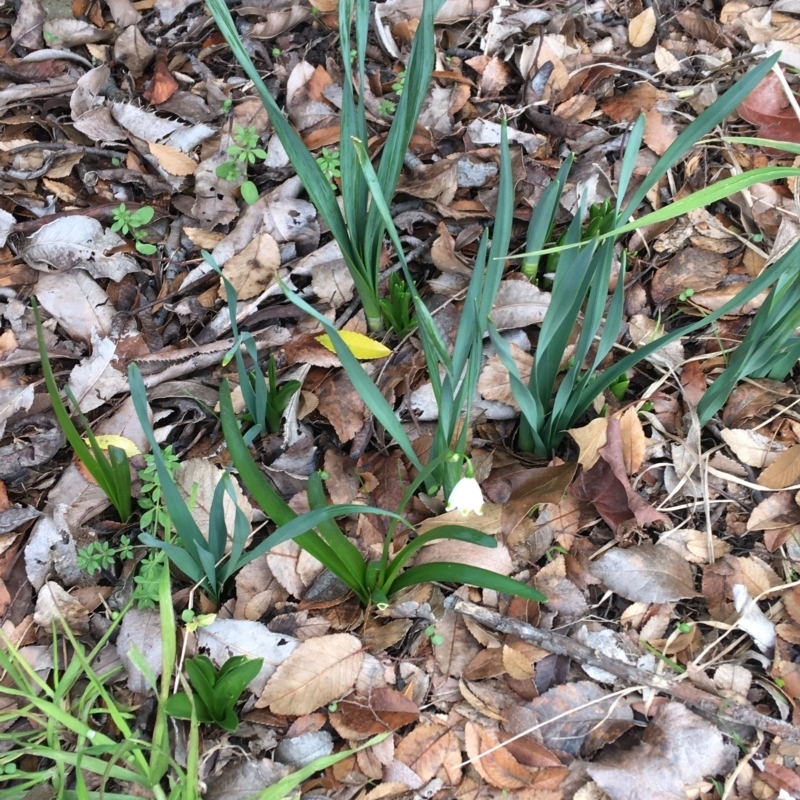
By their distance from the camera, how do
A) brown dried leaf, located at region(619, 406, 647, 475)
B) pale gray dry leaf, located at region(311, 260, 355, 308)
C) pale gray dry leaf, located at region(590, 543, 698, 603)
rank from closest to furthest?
pale gray dry leaf, located at region(590, 543, 698, 603) < brown dried leaf, located at region(619, 406, 647, 475) < pale gray dry leaf, located at region(311, 260, 355, 308)

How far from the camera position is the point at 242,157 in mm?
1680

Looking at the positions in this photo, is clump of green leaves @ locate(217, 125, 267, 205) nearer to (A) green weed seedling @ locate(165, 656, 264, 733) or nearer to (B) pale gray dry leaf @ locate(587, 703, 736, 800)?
(A) green weed seedling @ locate(165, 656, 264, 733)

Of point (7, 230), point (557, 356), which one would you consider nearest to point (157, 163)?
point (7, 230)

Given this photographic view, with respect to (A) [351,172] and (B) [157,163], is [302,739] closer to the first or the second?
(A) [351,172]

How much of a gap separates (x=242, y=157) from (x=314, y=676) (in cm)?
127

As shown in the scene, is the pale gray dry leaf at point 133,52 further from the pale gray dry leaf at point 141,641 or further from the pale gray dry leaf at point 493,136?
the pale gray dry leaf at point 141,641

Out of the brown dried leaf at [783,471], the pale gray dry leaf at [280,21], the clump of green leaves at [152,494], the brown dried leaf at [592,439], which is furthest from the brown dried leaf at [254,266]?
the brown dried leaf at [783,471]

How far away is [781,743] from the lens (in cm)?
105

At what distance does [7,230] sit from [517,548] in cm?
152

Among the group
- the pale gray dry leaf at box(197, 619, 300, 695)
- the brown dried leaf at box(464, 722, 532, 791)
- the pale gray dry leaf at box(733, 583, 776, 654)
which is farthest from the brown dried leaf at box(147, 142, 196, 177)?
the pale gray dry leaf at box(733, 583, 776, 654)

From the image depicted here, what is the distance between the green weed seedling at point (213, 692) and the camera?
1.00 metres

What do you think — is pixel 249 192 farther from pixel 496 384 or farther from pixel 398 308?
pixel 496 384

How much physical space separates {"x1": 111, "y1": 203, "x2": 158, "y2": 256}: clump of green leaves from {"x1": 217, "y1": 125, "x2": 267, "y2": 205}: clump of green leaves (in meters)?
0.22

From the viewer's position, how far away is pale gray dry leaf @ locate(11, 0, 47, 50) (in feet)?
6.42
